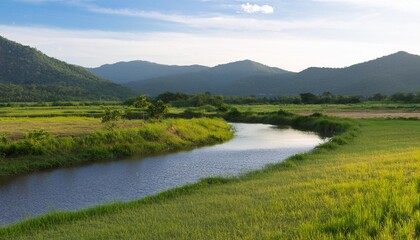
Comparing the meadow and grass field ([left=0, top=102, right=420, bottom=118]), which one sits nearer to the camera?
the meadow

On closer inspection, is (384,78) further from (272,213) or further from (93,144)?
(272,213)

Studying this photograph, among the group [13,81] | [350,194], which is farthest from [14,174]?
[13,81]

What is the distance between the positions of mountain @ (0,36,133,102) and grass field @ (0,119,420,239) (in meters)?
122

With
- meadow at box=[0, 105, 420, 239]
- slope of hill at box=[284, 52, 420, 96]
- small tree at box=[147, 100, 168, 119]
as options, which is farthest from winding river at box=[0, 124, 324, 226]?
slope of hill at box=[284, 52, 420, 96]

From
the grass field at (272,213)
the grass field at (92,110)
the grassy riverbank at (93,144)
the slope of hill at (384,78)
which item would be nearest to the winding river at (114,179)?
the grassy riverbank at (93,144)

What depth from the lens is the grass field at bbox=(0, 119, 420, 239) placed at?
6684mm

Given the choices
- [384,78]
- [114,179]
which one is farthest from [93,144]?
[384,78]

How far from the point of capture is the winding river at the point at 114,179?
15.4 meters

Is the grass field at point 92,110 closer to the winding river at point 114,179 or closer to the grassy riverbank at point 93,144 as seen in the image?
the grassy riverbank at point 93,144

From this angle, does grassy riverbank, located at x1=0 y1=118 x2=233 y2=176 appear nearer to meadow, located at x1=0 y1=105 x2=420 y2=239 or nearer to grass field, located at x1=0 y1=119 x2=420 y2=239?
meadow, located at x1=0 y1=105 x2=420 y2=239

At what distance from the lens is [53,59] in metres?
174

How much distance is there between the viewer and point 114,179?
19938 millimetres

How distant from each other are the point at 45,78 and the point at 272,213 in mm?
156561

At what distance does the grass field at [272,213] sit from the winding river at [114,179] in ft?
13.2
